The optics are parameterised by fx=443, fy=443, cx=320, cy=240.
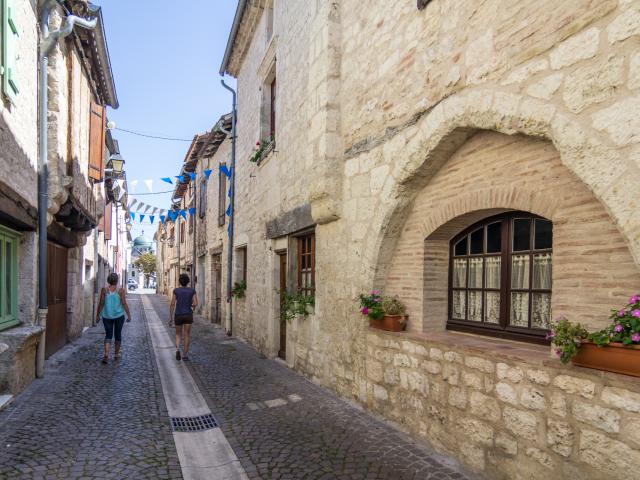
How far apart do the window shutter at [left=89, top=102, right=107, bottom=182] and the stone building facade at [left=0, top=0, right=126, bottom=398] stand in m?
0.02

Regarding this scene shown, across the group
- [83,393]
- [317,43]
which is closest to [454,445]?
[83,393]

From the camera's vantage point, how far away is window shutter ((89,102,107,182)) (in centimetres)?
904

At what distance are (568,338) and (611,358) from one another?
0.72 ft

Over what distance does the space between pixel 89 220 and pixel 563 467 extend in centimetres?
907

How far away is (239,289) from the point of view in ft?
33.2

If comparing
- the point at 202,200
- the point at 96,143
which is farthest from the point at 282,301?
the point at 202,200

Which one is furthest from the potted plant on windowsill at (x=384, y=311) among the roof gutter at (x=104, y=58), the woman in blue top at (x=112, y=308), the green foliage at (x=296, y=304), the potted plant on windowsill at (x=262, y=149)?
the roof gutter at (x=104, y=58)

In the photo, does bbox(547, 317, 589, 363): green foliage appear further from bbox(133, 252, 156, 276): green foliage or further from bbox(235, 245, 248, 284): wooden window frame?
bbox(133, 252, 156, 276): green foliage

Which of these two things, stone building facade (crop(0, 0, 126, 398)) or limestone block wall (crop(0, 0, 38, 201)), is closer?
limestone block wall (crop(0, 0, 38, 201))

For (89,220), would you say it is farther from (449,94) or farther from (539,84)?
(539,84)

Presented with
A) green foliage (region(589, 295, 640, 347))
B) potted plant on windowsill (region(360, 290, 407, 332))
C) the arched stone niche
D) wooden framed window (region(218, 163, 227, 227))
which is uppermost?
wooden framed window (region(218, 163, 227, 227))

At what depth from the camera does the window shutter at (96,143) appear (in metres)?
9.04

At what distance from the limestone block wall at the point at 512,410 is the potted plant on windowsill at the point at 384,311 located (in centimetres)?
15

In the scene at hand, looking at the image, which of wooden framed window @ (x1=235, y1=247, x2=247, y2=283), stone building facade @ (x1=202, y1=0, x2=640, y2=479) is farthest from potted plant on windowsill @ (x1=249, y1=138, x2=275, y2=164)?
wooden framed window @ (x1=235, y1=247, x2=247, y2=283)
